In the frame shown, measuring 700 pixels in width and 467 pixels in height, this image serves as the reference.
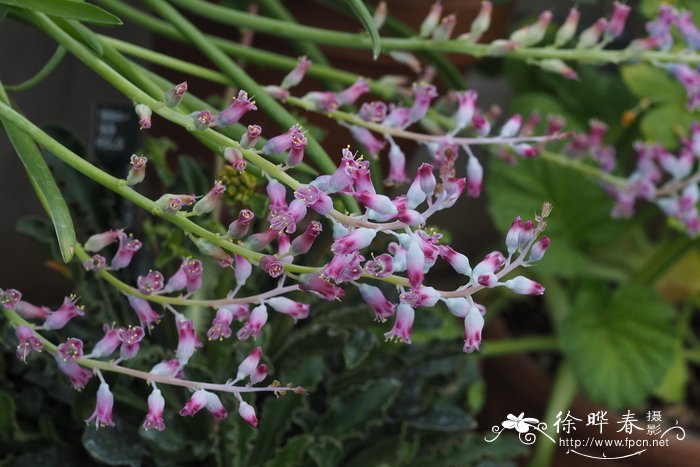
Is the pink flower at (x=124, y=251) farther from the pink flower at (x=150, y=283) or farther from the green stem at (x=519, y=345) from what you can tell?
the green stem at (x=519, y=345)

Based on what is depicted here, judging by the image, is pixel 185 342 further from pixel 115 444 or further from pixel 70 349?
→ pixel 115 444

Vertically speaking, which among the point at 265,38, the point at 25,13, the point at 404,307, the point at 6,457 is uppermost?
the point at 265,38

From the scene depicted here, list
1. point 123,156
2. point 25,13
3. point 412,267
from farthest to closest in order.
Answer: point 123,156, point 25,13, point 412,267

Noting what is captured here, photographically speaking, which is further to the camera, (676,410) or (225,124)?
(676,410)

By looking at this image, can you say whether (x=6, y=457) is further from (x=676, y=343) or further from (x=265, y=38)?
(x=676, y=343)

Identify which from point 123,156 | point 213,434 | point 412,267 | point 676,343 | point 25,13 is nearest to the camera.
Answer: point 412,267

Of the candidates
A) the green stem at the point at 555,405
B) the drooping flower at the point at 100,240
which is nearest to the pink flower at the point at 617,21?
the drooping flower at the point at 100,240

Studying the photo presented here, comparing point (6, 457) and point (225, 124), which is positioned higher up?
point (225, 124)

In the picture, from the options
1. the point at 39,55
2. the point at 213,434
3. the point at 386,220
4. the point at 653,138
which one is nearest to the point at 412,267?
the point at 386,220
